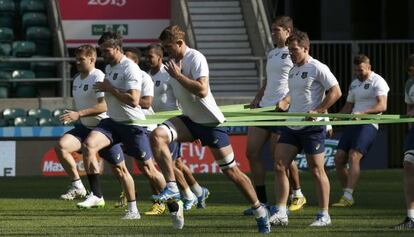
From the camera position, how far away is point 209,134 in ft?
45.9

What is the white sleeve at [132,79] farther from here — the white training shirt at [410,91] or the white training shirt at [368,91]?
the white training shirt at [368,91]

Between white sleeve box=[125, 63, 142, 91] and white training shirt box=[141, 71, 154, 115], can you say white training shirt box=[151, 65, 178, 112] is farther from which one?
white sleeve box=[125, 63, 142, 91]

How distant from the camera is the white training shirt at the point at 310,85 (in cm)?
1523

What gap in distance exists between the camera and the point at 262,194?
16.8 m

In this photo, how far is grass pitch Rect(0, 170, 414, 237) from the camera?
14.2m

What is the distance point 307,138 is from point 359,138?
4296 mm

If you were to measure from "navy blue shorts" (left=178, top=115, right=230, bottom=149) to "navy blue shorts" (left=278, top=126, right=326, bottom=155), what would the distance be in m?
1.09

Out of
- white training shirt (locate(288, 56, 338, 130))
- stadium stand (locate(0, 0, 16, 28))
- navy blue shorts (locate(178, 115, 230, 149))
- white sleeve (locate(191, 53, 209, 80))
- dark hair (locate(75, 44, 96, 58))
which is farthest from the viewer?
stadium stand (locate(0, 0, 16, 28))

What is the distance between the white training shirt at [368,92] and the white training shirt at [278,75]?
2.40 meters

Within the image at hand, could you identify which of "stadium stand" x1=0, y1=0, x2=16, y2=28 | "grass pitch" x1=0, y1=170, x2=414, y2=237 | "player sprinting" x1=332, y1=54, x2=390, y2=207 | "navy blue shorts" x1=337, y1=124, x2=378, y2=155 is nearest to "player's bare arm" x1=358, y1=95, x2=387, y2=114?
"player sprinting" x1=332, y1=54, x2=390, y2=207

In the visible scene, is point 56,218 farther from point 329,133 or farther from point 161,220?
point 329,133

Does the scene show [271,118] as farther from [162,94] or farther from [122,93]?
[162,94]

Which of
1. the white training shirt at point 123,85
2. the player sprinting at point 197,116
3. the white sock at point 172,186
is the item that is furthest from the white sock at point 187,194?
the player sprinting at point 197,116

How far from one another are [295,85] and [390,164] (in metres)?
15.2
